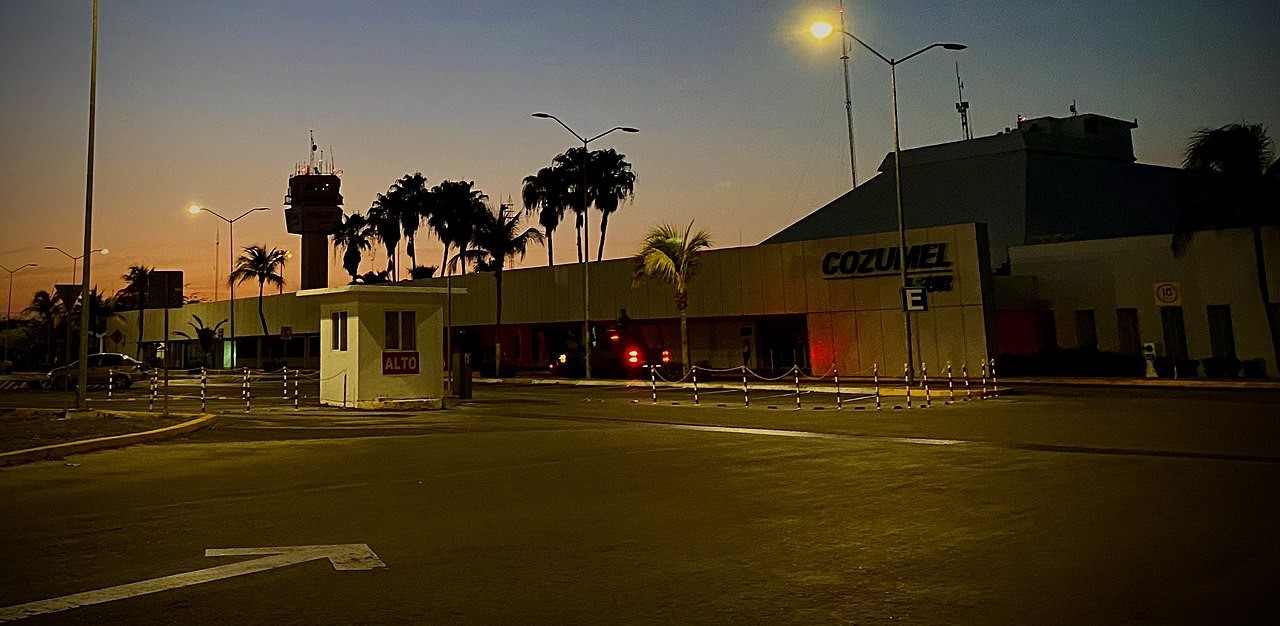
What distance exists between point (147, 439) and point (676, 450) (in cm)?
996

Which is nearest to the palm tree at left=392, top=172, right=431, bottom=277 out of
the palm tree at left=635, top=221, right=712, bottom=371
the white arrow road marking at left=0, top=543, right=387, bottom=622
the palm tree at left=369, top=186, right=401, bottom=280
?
the palm tree at left=369, top=186, right=401, bottom=280

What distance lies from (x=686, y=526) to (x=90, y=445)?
12007 millimetres

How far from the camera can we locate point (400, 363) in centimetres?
2678

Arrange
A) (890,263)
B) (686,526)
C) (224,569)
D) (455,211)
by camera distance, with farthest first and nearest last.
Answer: (455,211), (890,263), (686,526), (224,569)

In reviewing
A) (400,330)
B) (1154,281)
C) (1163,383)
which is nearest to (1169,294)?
(1154,281)

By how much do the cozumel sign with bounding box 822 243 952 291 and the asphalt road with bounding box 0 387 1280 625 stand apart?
21887 millimetres

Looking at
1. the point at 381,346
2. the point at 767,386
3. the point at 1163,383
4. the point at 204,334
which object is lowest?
the point at 1163,383

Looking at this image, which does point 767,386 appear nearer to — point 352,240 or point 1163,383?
point 1163,383

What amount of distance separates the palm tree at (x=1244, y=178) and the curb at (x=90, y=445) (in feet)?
113

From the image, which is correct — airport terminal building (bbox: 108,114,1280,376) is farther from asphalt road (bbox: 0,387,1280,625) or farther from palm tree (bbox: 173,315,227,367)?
palm tree (bbox: 173,315,227,367)

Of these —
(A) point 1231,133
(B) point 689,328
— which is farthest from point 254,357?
(A) point 1231,133

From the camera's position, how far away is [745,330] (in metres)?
47.4

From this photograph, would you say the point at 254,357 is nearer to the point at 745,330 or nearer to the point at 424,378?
the point at 745,330

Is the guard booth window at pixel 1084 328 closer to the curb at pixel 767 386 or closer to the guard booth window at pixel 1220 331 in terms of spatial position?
the guard booth window at pixel 1220 331
